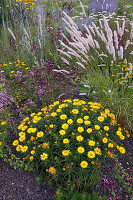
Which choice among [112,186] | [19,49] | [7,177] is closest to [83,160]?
[112,186]

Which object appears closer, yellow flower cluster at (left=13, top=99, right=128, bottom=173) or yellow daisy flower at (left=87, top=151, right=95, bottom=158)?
yellow daisy flower at (left=87, top=151, right=95, bottom=158)

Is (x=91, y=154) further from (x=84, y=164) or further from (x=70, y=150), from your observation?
(x=70, y=150)

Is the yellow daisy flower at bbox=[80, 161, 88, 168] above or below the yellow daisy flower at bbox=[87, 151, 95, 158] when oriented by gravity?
below

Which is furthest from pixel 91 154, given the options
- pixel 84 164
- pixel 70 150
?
pixel 70 150

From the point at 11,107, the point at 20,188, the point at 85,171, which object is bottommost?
the point at 20,188

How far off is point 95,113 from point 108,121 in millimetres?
250

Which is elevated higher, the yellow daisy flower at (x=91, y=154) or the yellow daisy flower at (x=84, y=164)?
the yellow daisy flower at (x=91, y=154)

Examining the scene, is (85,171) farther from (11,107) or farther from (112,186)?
(11,107)

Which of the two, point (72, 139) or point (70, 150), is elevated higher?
point (72, 139)

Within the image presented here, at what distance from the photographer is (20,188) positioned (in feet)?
6.28

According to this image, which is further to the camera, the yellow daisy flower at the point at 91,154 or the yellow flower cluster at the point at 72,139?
the yellow flower cluster at the point at 72,139

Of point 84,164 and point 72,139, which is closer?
point 84,164

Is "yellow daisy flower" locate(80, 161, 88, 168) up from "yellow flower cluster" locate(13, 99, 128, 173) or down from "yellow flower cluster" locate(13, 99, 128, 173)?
down

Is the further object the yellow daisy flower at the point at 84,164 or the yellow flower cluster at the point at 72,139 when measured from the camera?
the yellow flower cluster at the point at 72,139
